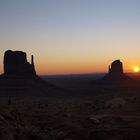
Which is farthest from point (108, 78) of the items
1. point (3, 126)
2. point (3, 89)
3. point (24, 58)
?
point (3, 126)

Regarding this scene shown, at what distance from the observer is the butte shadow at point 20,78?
94.5 m

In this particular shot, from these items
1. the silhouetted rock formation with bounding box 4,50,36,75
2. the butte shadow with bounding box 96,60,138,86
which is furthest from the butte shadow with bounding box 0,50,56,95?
the butte shadow with bounding box 96,60,138,86

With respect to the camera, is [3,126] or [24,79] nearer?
[3,126]

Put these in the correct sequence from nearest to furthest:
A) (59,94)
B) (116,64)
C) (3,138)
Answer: (3,138)
(59,94)
(116,64)

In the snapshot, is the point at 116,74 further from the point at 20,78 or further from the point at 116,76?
the point at 20,78

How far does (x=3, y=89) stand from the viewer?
3748 inches

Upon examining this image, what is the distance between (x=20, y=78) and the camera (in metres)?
99.9

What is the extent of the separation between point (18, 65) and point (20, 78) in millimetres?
4972

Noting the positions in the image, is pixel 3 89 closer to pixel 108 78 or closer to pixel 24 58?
pixel 24 58

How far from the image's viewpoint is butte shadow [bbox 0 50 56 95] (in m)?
94.5

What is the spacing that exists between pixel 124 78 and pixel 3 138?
121 meters

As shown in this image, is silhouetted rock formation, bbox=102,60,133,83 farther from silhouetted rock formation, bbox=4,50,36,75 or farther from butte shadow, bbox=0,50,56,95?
silhouetted rock formation, bbox=4,50,36,75

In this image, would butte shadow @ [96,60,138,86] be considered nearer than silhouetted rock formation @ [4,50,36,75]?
No

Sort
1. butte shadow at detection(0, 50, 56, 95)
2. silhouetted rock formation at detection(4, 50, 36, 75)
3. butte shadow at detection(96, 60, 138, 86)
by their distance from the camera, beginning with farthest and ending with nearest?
butte shadow at detection(96, 60, 138, 86) → silhouetted rock formation at detection(4, 50, 36, 75) → butte shadow at detection(0, 50, 56, 95)
